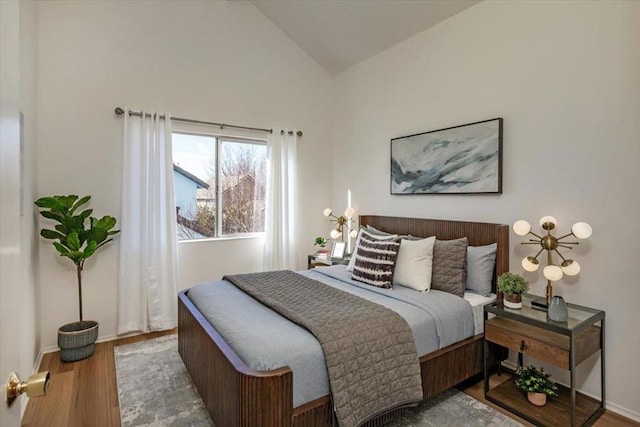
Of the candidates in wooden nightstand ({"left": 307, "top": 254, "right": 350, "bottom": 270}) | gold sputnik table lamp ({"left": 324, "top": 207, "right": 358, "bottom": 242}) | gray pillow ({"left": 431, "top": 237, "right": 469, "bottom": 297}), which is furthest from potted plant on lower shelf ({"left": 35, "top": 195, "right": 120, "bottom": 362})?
gray pillow ({"left": 431, "top": 237, "right": 469, "bottom": 297})

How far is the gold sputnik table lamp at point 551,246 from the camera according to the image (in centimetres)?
214

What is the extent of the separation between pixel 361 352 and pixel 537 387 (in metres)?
1.36

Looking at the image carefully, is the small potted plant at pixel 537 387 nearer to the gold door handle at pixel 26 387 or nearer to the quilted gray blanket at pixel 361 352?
the quilted gray blanket at pixel 361 352

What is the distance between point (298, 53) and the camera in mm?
4398

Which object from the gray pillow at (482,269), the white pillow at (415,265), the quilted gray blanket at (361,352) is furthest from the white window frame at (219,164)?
the gray pillow at (482,269)

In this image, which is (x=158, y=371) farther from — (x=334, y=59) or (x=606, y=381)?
(x=334, y=59)

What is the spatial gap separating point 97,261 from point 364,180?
9.75 ft

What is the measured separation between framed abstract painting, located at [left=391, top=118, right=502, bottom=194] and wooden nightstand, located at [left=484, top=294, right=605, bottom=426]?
3.42 ft

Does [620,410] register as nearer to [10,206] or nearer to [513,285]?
[513,285]

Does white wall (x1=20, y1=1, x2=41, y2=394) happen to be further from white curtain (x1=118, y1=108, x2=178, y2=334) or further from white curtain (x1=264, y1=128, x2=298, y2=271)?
white curtain (x1=264, y1=128, x2=298, y2=271)

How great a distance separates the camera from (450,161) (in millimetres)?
3119

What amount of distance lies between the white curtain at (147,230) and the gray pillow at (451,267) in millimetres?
2577

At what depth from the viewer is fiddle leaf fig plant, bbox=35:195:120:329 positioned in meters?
2.79

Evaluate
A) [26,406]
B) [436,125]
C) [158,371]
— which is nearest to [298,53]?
[436,125]
